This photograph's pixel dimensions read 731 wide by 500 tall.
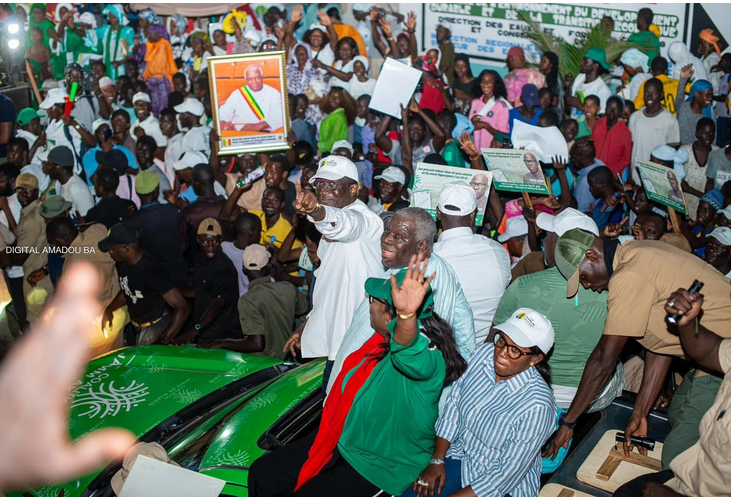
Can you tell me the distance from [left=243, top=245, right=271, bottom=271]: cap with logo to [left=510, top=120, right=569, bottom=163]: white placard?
9.50 feet

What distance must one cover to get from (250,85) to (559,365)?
19.0ft

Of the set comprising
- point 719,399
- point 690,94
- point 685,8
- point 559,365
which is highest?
point 685,8

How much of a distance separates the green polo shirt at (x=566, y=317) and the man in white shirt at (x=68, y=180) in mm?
6702

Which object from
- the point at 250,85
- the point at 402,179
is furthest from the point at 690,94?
the point at 250,85

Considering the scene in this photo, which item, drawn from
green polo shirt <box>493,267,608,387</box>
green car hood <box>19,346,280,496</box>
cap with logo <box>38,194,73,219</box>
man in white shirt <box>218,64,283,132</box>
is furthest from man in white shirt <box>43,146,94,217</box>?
green polo shirt <box>493,267,608,387</box>

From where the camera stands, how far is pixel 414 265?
3.32 m

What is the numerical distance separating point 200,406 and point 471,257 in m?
2.08

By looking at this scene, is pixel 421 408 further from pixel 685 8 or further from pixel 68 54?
pixel 68 54

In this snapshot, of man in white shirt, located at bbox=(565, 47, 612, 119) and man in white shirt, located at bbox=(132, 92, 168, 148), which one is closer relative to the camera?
man in white shirt, located at bbox=(565, 47, 612, 119)

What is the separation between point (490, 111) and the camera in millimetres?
10281

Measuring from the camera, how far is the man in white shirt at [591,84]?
435 inches

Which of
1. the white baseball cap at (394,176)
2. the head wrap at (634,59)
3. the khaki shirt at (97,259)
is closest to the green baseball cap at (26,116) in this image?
the khaki shirt at (97,259)

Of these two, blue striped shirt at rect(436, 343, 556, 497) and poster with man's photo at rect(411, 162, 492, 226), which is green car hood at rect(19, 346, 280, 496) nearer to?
blue striped shirt at rect(436, 343, 556, 497)

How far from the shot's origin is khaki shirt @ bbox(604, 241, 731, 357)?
4020 millimetres
